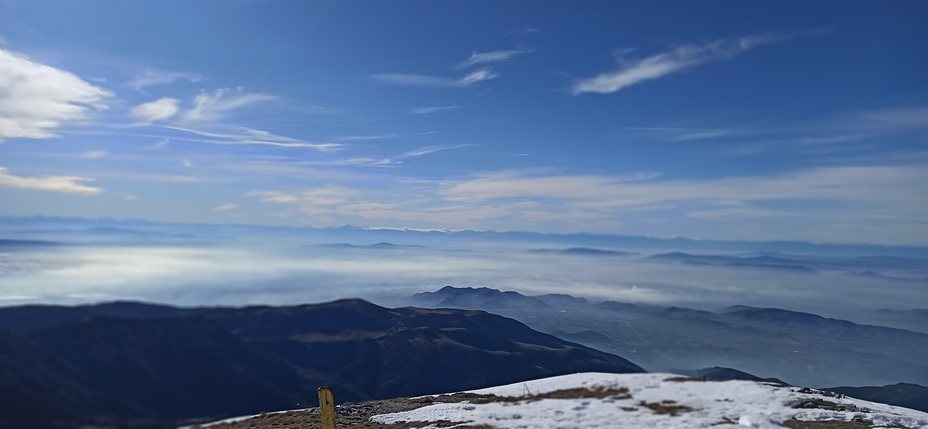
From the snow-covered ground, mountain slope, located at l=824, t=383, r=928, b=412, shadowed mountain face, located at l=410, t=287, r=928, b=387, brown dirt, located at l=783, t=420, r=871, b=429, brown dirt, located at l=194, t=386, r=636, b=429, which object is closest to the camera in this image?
the snow-covered ground

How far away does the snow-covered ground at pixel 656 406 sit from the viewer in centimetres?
1280

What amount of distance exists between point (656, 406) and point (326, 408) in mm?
8879

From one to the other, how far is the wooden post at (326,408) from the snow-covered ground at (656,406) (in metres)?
5.18

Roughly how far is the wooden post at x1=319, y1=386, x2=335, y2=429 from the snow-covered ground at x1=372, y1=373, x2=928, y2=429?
5185 millimetres

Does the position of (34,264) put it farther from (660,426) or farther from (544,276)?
(544,276)

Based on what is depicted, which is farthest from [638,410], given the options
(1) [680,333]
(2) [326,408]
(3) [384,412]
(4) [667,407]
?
(3) [384,412]

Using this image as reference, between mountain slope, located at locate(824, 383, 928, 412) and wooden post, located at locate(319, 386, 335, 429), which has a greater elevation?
wooden post, located at locate(319, 386, 335, 429)

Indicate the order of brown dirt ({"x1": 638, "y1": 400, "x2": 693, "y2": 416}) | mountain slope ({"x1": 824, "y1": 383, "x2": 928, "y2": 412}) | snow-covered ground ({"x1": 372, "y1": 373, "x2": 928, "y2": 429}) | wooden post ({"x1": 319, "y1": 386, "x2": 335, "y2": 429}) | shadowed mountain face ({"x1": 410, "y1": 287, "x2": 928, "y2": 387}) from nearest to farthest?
wooden post ({"x1": 319, "y1": 386, "x2": 335, "y2": 429})
snow-covered ground ({"x1": 372, "y1": 373, "x2": 928, "y2": 429})
brown dirt ({"x1": 638, "y1": 400, "x2": 693, "y2": 416})
shadowed mountain face ({"x1": 410, "y1": 287, "x2": 928, "y2": 387})
mountain slope ({"x1": 824, "y1": 383, "x2": 928, "y2": 412})

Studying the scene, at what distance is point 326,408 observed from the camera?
1025 cm

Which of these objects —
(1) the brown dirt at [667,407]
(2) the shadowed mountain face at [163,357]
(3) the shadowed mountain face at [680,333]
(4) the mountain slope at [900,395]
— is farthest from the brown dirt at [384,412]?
(4) the mountain slope at [900,395]

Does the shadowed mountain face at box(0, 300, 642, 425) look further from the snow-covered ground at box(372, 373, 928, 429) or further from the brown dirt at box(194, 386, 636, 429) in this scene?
the snow-covered ground at box(372, 373, 928, 429)

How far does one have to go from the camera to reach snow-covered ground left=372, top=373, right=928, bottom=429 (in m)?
12.8

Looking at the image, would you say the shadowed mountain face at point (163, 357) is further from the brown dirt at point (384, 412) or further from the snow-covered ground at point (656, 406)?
the snow-covered ground at point (656, 406)

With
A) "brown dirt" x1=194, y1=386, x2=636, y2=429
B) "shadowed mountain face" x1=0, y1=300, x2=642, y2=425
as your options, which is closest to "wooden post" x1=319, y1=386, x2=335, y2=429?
"shadowed mountain face" x1=0, y1=300, x2=642, y2=425
